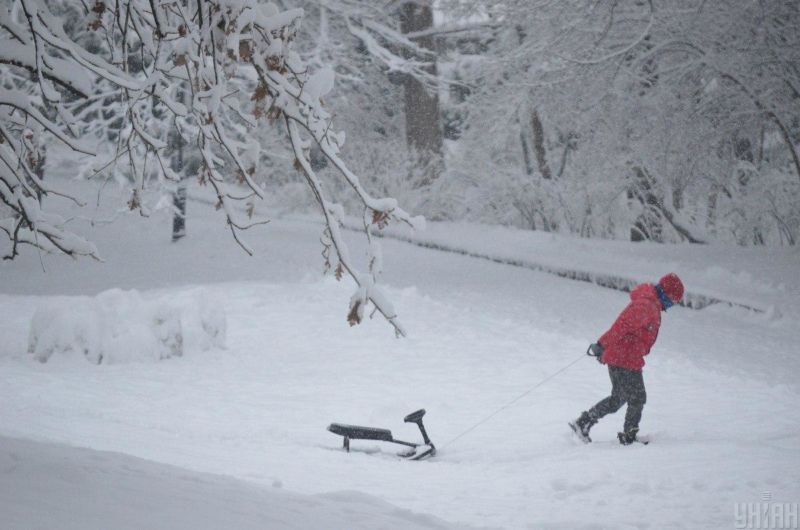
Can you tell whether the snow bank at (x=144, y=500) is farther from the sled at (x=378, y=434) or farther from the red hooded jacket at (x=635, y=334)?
the red hooded jacket at (x=635, y=334)

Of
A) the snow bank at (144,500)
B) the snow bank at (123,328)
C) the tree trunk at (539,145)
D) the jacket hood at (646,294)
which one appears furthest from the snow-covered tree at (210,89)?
the tree trunk at (539,145)

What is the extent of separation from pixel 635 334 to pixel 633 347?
118 millimetres

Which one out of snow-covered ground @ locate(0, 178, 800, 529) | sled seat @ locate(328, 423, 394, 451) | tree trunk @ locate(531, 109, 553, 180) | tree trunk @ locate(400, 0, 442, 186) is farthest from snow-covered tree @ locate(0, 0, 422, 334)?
tree trunk @ locate(531, 109, 553, 180)

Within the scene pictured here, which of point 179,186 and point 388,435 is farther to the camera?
point 179,186

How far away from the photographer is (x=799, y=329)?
1089cm

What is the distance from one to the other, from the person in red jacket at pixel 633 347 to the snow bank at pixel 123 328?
5526 millimetres

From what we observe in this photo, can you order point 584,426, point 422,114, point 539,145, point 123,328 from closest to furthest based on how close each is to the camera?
point 584,426, point 123,328, point 422,114, point 539,145

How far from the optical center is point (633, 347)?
660 cm

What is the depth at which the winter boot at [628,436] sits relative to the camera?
6.57m

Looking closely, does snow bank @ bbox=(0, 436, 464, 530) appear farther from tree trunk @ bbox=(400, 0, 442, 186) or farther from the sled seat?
tree trunk @ bbox=(400, 0, 442, 186)

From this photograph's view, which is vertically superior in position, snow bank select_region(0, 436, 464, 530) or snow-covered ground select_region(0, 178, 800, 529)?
snow bank select_region(0, 436, 464, 530)

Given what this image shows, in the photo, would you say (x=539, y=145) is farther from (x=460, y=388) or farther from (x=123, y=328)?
(x=123, y=328)

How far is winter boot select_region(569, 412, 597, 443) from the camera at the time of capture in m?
6.80

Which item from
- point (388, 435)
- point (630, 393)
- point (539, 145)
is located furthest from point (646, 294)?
point (539, 145)
